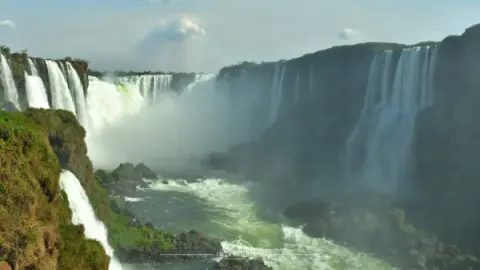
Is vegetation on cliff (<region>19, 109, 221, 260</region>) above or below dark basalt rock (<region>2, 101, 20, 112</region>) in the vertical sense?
below

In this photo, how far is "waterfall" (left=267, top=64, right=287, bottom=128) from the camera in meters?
43.0

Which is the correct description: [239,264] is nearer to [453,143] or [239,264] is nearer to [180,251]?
[180,251]

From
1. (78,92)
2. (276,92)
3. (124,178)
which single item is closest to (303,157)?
(276,92)

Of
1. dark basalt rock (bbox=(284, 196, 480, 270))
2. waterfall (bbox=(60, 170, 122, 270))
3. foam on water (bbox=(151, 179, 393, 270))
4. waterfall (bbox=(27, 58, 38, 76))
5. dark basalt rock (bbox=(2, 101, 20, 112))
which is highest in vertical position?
waterfall (bbox=(27, 58, 38, 76))

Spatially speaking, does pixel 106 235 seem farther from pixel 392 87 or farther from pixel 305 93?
pixel 305 93

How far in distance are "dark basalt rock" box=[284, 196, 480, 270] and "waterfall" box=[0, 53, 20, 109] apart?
1669cm

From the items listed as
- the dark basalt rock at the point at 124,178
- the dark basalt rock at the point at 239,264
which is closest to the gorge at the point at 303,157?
the dark basalt rock at the point at 124,178

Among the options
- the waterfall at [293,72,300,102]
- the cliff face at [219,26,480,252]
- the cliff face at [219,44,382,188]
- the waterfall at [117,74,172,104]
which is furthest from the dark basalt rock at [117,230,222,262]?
the waterfall at [117,74,172,104]

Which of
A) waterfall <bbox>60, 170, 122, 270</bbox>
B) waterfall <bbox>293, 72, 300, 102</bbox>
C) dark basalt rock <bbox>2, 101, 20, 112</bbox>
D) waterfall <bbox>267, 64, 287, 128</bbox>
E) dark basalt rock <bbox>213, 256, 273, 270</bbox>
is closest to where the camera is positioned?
waterfall <bbox>60, 170, 122, 270</bbox>

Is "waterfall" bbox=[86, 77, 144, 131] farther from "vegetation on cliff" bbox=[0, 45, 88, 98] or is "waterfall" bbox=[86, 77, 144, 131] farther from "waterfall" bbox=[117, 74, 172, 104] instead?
"vegetation on cliff" bbox=[0, 45, 88, 98]

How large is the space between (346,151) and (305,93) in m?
9.60

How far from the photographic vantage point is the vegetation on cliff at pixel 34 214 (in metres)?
8.19

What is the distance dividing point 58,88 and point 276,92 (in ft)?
73.7

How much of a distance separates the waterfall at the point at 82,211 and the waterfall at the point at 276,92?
95.7ft
